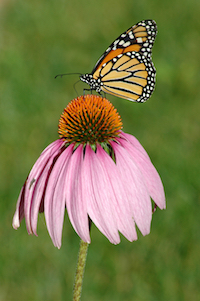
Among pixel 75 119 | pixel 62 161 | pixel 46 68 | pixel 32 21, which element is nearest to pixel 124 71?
pixel 75 119

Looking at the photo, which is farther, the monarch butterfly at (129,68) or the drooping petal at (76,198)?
the monarch butterfly at (129,68)

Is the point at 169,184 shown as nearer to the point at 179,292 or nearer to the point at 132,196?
the point at 179,292

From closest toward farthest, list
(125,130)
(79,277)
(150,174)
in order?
(79,277), (150,174), (125,130)

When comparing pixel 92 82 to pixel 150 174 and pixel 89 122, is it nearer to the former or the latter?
pixel 89 122

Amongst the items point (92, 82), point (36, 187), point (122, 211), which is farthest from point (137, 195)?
point (92, 82)

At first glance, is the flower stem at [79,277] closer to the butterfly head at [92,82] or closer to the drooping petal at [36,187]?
the drooping petal at [36,187]

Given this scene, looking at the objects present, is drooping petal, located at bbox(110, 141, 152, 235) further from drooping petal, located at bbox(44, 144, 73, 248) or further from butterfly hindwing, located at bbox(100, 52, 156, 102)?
butterfly hindwing, located at bbox(100, 52, 156, 102)

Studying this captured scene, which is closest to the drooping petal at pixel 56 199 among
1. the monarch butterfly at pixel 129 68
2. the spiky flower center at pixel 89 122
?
the spiky flower center at pixel 89 122

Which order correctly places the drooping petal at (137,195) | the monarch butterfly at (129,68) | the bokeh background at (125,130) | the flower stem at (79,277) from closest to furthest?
the flower stem at (79,277), the drooping petal at (137,195), the monarch butterfly at (129,68), the bokeh background at (125,130)
